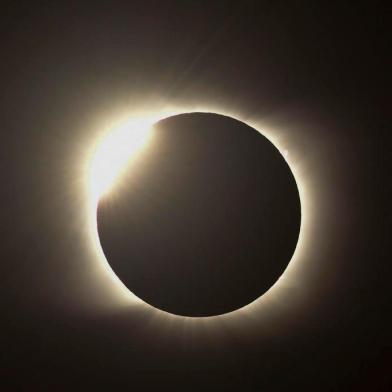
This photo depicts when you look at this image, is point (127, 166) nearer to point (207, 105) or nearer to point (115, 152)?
point (115, 152)

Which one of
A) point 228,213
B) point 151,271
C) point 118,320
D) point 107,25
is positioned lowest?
point 118,320

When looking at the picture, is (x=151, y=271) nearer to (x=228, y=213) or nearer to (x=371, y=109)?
(x=228, y=213)

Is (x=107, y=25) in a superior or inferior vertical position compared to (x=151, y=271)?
superior

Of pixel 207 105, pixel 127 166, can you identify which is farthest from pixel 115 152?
pixel 207 105

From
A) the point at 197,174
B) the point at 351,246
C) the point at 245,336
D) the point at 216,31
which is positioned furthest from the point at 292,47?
the point at 245,336
